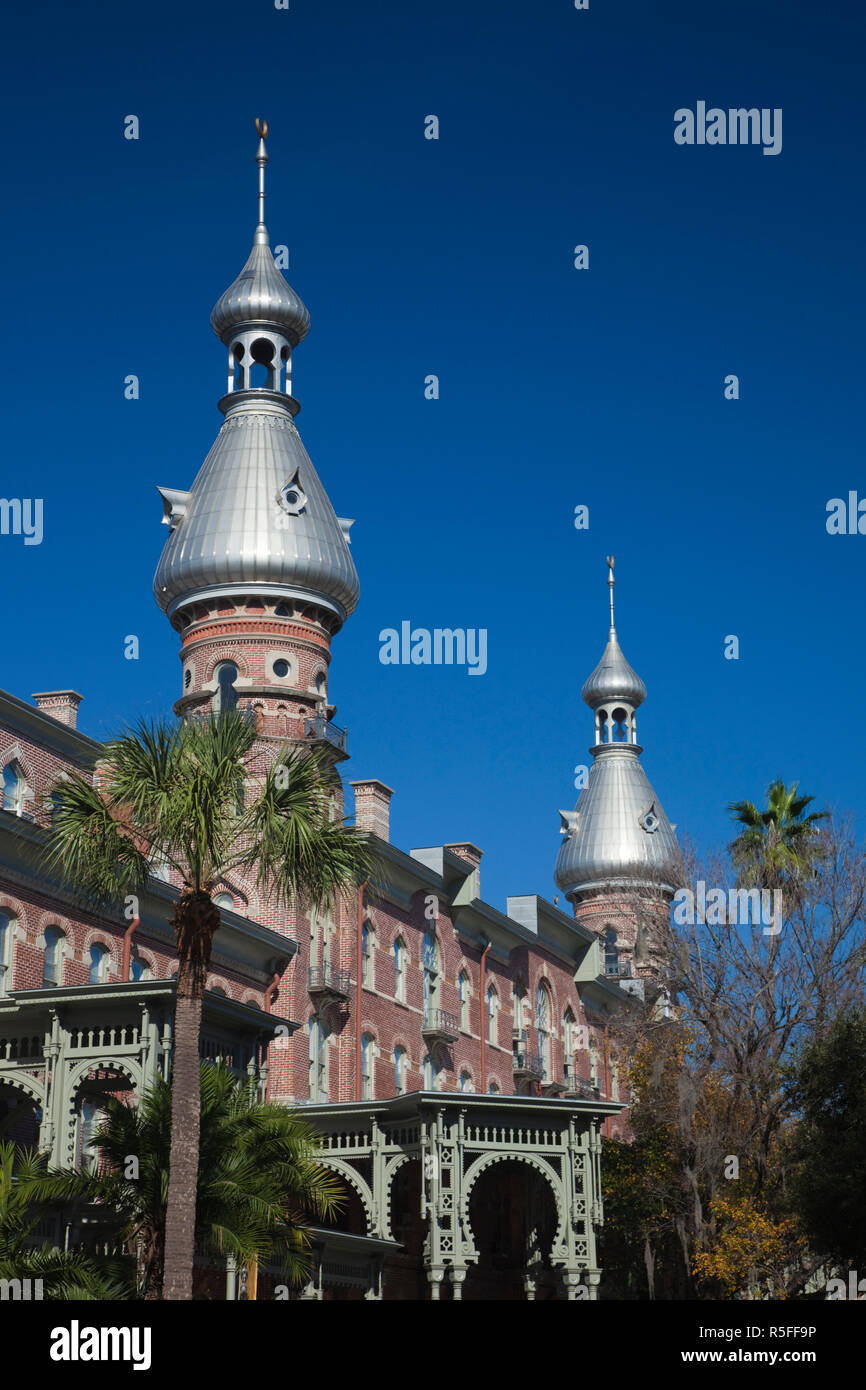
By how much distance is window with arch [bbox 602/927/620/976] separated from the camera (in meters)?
70.6

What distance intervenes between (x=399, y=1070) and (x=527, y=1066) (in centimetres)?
839

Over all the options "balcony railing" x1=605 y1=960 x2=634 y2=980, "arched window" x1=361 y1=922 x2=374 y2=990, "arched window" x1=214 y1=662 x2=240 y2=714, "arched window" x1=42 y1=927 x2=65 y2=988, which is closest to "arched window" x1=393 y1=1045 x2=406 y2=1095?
"arched window" x1=361 y1=922 x2=374 y2=990

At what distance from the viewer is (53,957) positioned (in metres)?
33.6

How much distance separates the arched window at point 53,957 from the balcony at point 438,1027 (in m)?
15.9

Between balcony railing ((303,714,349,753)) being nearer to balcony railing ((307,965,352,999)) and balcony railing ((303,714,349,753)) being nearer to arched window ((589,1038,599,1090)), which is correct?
balcony railing ((307,965,352,999))

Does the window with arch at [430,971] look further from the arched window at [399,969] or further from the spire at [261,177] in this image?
the spire at [261,177]

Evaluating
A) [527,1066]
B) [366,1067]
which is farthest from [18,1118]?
[527,1066]

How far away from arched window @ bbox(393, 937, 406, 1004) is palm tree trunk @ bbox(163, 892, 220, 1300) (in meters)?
25.9

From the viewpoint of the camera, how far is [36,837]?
3219 cm

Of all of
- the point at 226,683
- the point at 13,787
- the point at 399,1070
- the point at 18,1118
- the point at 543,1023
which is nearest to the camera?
the point at 18,1118

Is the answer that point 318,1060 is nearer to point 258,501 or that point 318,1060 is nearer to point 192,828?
point 258,501
